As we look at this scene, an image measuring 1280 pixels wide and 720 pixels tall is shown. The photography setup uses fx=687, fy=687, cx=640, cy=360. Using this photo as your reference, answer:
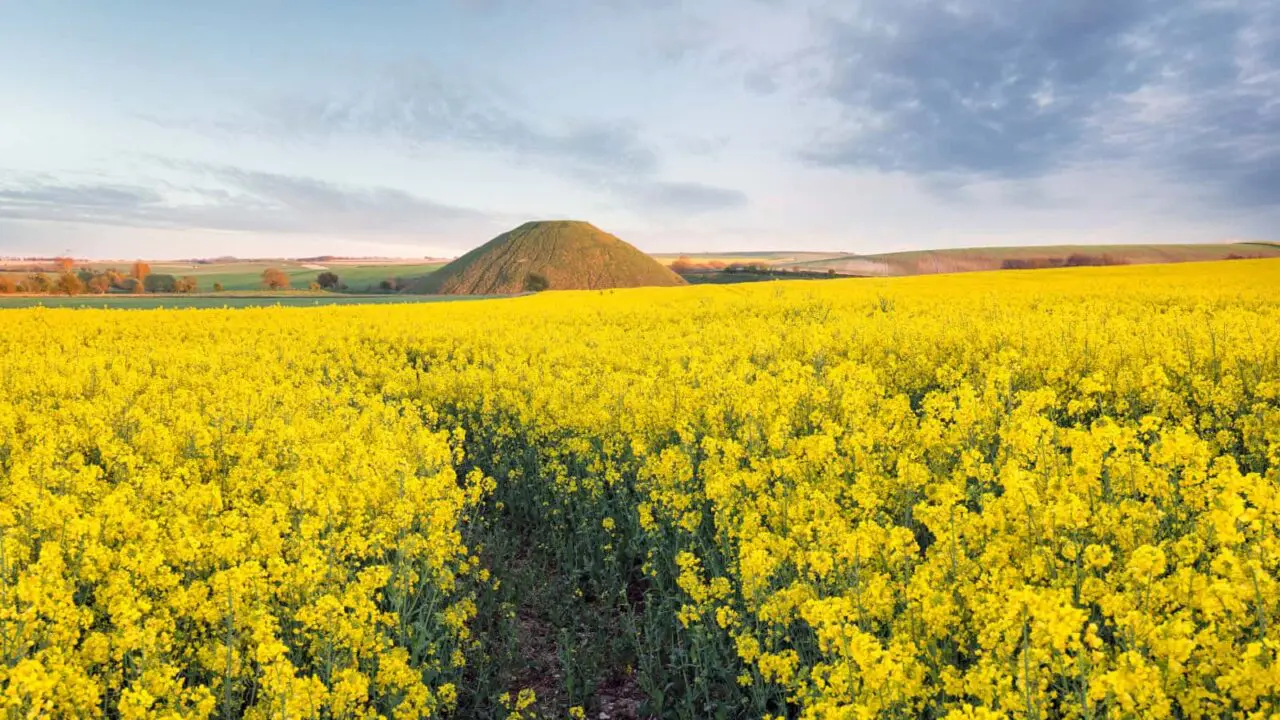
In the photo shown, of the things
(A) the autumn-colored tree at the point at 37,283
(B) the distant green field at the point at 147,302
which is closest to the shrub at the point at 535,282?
(A) the autumn-colored tree at the point at 37,283

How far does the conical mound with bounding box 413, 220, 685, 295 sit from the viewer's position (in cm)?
16250

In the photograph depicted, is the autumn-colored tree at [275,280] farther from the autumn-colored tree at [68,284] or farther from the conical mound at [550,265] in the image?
the autumn-colored tree at [68,284]

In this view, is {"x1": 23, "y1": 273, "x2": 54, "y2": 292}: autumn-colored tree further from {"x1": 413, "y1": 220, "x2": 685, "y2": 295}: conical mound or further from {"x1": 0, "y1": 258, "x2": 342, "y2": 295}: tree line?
{"x1": 413, "y1": 220, "x2": 685, "y2": 295}: conical mound

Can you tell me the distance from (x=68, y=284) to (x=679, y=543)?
73.1 meters

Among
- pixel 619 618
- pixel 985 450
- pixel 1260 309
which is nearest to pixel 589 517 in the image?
pixel 619 618

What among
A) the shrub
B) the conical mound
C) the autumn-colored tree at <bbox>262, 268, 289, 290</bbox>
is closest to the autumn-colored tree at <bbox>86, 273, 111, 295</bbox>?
the autumn-colored tree at <bbox>262, 268, 289, 290</bbox>

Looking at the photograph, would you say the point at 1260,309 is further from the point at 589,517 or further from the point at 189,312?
the point at 189,312

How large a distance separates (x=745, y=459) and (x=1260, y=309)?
641 inches

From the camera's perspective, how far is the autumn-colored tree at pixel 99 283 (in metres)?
69.5

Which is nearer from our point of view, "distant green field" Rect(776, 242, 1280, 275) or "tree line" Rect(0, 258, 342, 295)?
"tree line" Rect(0, 258, 342, 295)

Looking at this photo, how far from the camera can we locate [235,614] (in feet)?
14.0

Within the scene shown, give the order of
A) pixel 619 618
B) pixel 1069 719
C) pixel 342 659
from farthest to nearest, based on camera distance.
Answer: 1. pixel 619 618
2. pixel 342 659
3. pixel 1069 719

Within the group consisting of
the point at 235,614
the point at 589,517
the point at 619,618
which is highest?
the point at 235,614

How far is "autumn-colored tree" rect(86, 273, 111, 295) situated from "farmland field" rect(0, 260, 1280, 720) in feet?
241
